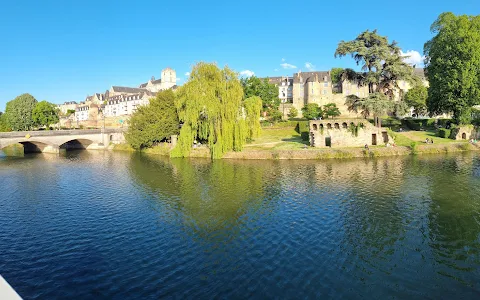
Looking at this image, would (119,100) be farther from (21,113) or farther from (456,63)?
(456,63)

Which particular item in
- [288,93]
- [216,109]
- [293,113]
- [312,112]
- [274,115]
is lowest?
[216,109]

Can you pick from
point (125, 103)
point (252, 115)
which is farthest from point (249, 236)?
point (125, 103)

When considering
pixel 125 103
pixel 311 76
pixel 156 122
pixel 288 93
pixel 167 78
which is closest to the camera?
pixel 156 122

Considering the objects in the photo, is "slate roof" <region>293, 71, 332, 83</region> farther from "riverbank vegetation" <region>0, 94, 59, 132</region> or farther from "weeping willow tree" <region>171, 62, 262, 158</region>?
"riverbank vegetation" <region>0, 94, 59, 132</region>

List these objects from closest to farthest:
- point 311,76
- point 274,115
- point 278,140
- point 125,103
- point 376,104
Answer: point 376,104 → point 278,140 → point 274,115 → point 311,76 → point 125,103

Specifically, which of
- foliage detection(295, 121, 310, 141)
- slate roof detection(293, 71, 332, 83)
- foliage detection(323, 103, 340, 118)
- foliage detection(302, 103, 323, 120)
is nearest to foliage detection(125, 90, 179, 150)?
foliage detection(295, 121, 310, 141)

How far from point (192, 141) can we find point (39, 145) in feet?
134

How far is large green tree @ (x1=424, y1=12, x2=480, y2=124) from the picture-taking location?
1855 inches

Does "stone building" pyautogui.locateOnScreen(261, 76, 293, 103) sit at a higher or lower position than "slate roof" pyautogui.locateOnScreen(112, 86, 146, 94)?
lower

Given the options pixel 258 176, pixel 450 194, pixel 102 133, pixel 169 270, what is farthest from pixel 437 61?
pixel 102 133

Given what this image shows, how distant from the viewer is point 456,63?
1892 inches

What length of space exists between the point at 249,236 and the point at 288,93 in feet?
345

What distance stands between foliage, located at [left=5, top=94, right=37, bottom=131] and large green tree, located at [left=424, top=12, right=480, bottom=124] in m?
97.8

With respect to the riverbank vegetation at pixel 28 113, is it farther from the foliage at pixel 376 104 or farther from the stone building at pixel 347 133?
the foliage at pixel 376 104
